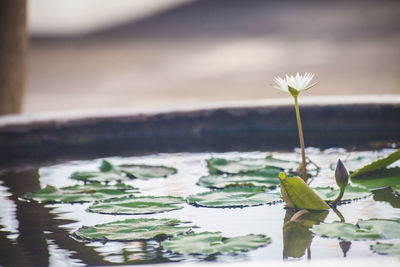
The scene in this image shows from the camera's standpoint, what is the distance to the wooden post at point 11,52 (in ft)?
10.7

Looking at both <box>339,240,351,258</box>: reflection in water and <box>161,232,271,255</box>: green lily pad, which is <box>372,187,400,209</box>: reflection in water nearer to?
<box>339,240,351,258</box>: reflection in water

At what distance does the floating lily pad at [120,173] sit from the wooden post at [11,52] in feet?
5.29

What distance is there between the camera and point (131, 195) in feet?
5.09

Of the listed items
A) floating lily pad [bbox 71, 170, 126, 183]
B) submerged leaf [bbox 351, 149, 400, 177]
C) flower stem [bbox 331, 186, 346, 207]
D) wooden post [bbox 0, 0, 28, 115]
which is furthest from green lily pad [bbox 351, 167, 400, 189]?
wooden post [bbox 0, 0, 28, 115]

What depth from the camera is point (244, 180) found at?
166 cm

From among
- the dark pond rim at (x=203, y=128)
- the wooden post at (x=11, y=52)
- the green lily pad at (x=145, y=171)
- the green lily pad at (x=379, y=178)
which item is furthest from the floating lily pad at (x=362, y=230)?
the wooden post at (x=11, y=52)

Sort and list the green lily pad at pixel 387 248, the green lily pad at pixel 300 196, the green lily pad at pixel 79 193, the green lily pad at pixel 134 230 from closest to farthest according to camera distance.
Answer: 1. the green lily pad at pixel 387 248
2. the green lily pad at pixel 134 230
3. the green lily pad at pixel 300 196
4. the green lily pad at pixel 79 193

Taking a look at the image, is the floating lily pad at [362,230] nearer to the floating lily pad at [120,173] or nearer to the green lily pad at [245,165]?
the green lily pad at [245,165]

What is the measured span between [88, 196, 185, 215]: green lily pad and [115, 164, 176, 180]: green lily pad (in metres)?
0.27

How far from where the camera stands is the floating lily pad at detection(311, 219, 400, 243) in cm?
115

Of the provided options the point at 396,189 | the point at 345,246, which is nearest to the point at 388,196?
the point at 396,189

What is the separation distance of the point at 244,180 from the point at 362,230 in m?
0.51

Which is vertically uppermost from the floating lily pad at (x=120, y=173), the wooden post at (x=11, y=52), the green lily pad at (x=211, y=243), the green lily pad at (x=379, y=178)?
the wooden post at (x=11, y=52)

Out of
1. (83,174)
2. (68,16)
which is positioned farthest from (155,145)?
(68,16)
